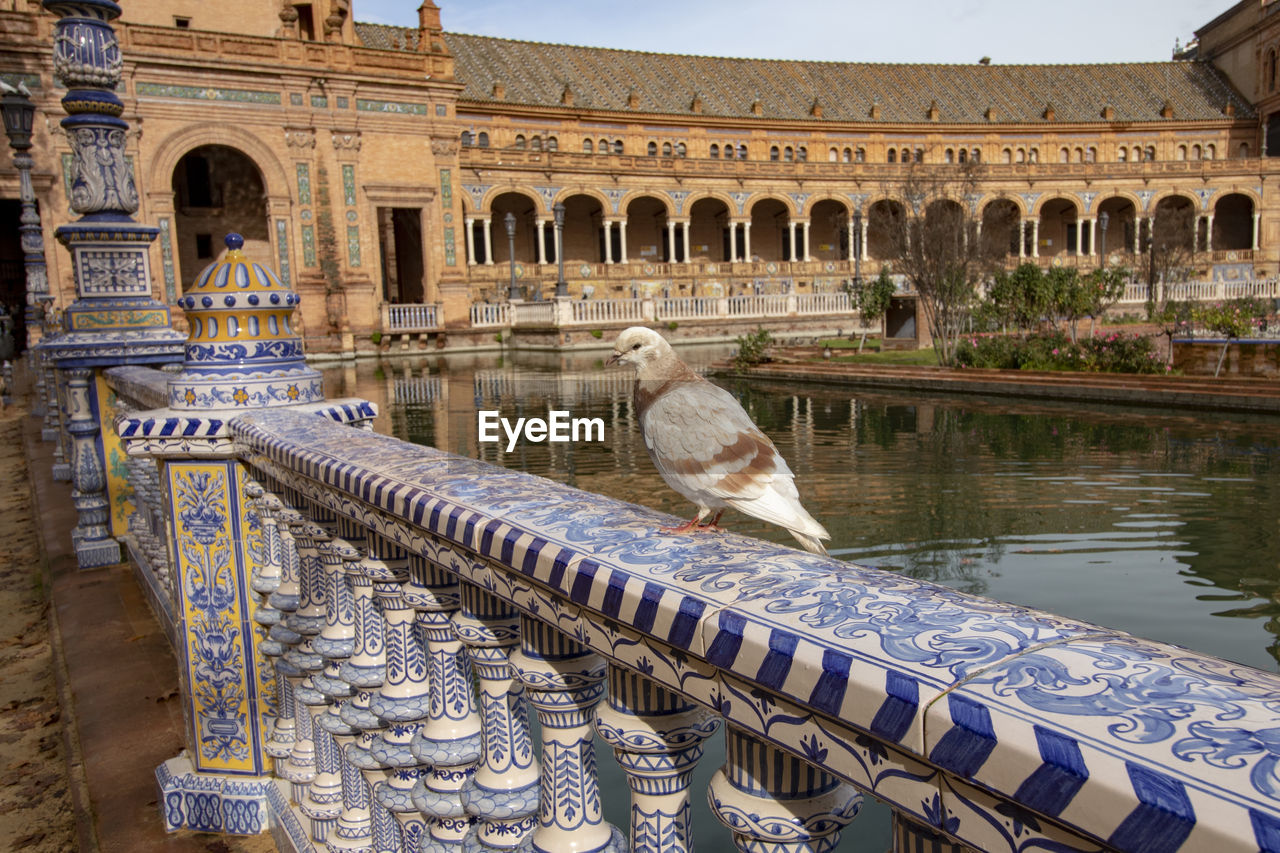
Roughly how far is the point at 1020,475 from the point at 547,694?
7561 mm

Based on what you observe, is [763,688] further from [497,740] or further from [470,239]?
[470,239]

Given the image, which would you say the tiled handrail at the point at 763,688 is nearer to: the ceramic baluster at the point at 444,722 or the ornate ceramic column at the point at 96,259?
the ceramic baluster at the point at 444,722

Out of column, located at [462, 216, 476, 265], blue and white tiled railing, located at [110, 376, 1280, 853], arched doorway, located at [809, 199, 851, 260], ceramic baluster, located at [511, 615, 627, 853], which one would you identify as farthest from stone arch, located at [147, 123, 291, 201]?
ceramic baluster, located at [511, 615, 627, 853]

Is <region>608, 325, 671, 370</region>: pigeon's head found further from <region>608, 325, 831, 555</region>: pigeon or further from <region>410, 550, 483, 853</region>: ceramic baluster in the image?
<region>410, 550, 483, 853</region>: ceramic baluster

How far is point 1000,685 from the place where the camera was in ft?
2.61

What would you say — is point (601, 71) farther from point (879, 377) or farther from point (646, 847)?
point (646, 847)

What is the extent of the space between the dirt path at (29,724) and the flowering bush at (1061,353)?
13439 millimetres

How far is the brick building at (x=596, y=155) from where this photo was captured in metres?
27.6

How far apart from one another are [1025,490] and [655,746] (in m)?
7.08

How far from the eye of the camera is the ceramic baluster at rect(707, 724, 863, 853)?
43.4 inches

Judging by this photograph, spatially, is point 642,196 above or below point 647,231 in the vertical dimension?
above

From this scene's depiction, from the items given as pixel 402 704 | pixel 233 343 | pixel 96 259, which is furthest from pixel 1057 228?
pixel 402 704

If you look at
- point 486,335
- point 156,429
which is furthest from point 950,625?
point 486,335

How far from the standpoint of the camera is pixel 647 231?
44.9m
